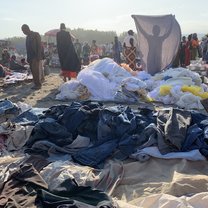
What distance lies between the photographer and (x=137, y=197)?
3414mm

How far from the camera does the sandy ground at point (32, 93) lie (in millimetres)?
8032

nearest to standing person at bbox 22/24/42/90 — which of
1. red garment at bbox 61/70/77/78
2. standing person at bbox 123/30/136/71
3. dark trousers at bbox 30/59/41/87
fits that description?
dark trousers at bbox 30/59/41/87

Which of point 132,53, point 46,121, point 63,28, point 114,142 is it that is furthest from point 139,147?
point 132,53

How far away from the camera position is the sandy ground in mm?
8032

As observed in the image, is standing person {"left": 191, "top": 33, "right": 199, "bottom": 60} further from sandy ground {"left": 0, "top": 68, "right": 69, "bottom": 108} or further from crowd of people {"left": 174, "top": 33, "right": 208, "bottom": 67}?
sandy ground {"left": 0, "top": 68, "right": 69, "bottom": 108}

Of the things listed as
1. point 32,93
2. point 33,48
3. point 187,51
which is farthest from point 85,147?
point 187,51

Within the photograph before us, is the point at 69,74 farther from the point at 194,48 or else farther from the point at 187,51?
the point at 194,48

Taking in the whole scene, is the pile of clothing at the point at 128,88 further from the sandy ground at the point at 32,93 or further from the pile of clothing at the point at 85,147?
the pile of clothing at the point at 85,147

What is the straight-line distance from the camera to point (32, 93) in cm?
919

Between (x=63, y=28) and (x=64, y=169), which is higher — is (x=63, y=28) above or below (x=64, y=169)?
above

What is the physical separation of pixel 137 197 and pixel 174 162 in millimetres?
809

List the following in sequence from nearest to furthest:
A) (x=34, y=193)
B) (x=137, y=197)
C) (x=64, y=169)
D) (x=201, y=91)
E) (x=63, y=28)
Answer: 1. (x=34, y=193)
2. (x=137, y=197)
3. (x=64, y=169)
4. (x=201, y=91)
5. (x=63, y=28)

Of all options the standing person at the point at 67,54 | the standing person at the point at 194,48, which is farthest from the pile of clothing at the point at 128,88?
the standing person at the point at 194,48

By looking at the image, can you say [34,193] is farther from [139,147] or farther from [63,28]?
[63,28]
